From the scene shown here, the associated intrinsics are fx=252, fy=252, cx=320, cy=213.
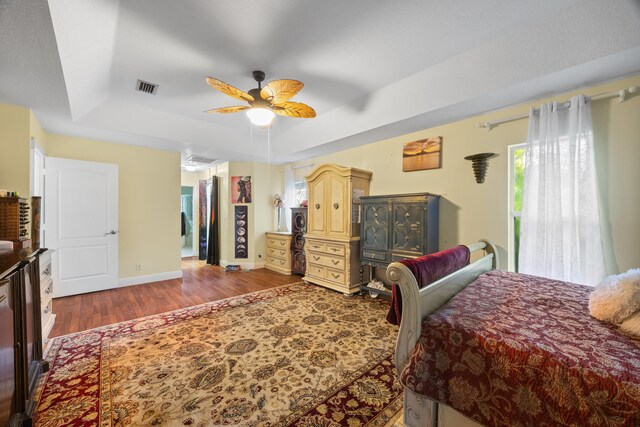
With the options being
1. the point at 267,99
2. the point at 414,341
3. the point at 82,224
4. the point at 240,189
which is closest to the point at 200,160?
the point at 240,189

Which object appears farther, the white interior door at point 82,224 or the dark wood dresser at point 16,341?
the white interior door at point 82,224

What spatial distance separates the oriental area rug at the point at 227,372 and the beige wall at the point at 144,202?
6.30 ft

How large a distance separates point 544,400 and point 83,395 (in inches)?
102

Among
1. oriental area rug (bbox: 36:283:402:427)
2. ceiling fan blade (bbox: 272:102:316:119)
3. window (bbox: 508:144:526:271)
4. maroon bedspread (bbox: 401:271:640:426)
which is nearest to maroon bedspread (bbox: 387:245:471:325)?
maroon bedspread (bbox: 401:271:640:426)

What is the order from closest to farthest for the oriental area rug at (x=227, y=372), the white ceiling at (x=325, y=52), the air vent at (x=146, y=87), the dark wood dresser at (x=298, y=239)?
1. the oriental area rug at (x=227, y=372)
2. the white ceiling at (x=325, y=52)
3. the air vent at (x=146, y=87)
4. the dark wood dresser at (x=298, y=239)

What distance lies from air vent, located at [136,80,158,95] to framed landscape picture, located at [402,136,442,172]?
325 centimetres

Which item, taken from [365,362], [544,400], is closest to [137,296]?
[365,362]

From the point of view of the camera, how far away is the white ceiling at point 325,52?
1790mm

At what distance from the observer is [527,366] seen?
0.98 meters

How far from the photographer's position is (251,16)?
1913 millimetres

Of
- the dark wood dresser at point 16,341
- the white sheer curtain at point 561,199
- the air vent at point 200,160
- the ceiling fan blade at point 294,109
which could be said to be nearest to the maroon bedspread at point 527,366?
the white sheer curtain at point 561,199

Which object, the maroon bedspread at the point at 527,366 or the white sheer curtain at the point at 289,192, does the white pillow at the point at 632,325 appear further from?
the white sheer curtain at the point at 289,192

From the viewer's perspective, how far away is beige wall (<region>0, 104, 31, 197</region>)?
8.36 feet

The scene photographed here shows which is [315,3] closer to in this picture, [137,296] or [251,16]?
[251,16]
